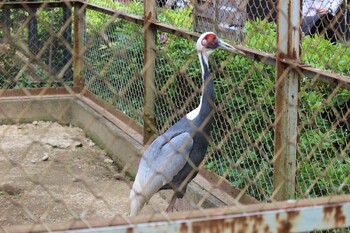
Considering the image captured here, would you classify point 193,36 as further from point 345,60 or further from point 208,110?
point 345,60

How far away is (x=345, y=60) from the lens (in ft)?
14.8

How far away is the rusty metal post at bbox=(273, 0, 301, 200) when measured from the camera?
150 inches

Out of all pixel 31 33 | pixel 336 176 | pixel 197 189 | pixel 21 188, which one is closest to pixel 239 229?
pixel 336 176

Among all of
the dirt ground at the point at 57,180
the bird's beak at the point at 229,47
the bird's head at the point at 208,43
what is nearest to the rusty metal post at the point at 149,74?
the dirt ground at the point at 57,180

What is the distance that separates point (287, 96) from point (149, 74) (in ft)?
6.48

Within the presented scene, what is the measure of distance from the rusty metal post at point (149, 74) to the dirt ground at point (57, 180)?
0.46 meters

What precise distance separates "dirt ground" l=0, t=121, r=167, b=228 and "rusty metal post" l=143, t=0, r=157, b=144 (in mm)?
464

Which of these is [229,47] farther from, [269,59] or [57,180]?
[57,180]

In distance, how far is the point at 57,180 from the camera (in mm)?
5996

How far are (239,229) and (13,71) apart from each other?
218 inches

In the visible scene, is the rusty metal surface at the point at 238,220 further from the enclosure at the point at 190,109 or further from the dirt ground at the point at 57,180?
the dirt ground at the point at 57,180

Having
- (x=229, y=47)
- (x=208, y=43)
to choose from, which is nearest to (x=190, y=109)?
(x=208, y=43)

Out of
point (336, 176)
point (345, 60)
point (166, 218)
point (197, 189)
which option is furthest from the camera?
point (197, 189)

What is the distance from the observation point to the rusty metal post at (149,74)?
5559 millimetres
